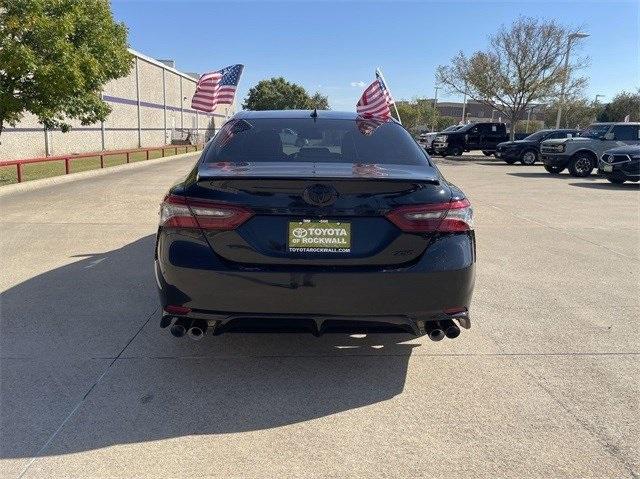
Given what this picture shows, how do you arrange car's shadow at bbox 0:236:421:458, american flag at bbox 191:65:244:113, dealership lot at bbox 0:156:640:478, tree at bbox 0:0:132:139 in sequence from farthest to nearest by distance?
1. american flag at bbox 191:65:244:113
2. tree at bbox 0:0:132:139
3. car's shadow at bbox 0:236:421:458
4. dealership lot at bbox 0:156:640:478

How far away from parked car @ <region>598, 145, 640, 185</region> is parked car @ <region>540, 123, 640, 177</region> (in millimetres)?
2962

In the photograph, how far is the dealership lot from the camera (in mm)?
2658

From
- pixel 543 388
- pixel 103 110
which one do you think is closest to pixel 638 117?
pixel 103 110

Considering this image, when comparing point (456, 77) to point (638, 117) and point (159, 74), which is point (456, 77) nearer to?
point (159, 74)

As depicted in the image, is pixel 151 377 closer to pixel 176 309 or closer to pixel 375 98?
pixel 176 309

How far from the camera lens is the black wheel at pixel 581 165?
62.8ft

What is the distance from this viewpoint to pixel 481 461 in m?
2.65

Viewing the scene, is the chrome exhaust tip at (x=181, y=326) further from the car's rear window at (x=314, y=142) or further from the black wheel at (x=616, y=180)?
the black wheel at (x=616, y=180)

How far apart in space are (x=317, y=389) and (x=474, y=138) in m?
30.5

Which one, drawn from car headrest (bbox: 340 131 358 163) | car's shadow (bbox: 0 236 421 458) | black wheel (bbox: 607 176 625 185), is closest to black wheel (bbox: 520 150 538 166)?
black wheel (bbox: 607 176 625 185)

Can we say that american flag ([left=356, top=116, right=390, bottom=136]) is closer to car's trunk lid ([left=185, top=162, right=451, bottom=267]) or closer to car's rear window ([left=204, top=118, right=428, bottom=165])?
car's rear window ([left=204, top=118, right=428, bottom=165])

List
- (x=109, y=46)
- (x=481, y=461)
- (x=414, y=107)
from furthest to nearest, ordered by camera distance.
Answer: (x=414, y=107)
(x=109, y=46)
(x=481, y=461)

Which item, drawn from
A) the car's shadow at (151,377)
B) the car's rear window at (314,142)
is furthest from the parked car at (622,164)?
the car's shadow at (151,377)

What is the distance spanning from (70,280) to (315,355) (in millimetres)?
3008
